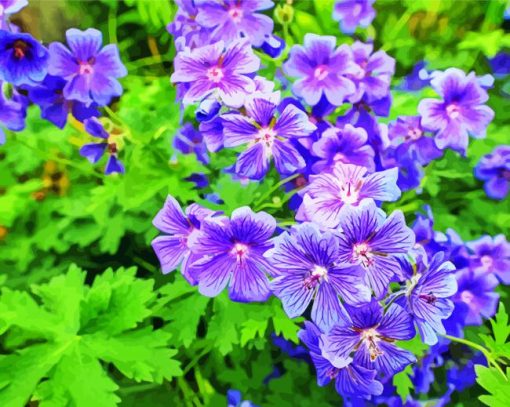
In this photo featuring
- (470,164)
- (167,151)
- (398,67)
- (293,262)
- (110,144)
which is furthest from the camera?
(398,67)

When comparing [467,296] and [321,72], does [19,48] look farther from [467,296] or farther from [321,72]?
[467,296]

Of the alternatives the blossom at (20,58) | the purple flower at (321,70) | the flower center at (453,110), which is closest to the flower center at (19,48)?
the blossom at (20,58)

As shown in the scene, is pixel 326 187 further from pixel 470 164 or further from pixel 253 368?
pixel 470 164

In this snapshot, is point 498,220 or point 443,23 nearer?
point 498,220

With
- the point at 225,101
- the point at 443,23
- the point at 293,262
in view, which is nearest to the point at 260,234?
the point at 293,262

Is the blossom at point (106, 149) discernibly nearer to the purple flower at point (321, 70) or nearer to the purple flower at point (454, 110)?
the purple flower at point (321, 70)

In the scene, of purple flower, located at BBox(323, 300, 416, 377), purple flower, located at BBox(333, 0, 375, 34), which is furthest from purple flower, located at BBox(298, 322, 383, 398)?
purple flower, located at BBox(333, 0, 375, 34)

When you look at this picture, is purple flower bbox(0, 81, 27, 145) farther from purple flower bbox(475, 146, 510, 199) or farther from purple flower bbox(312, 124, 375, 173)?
purple flower bbox(475, 146, 510, 199)
